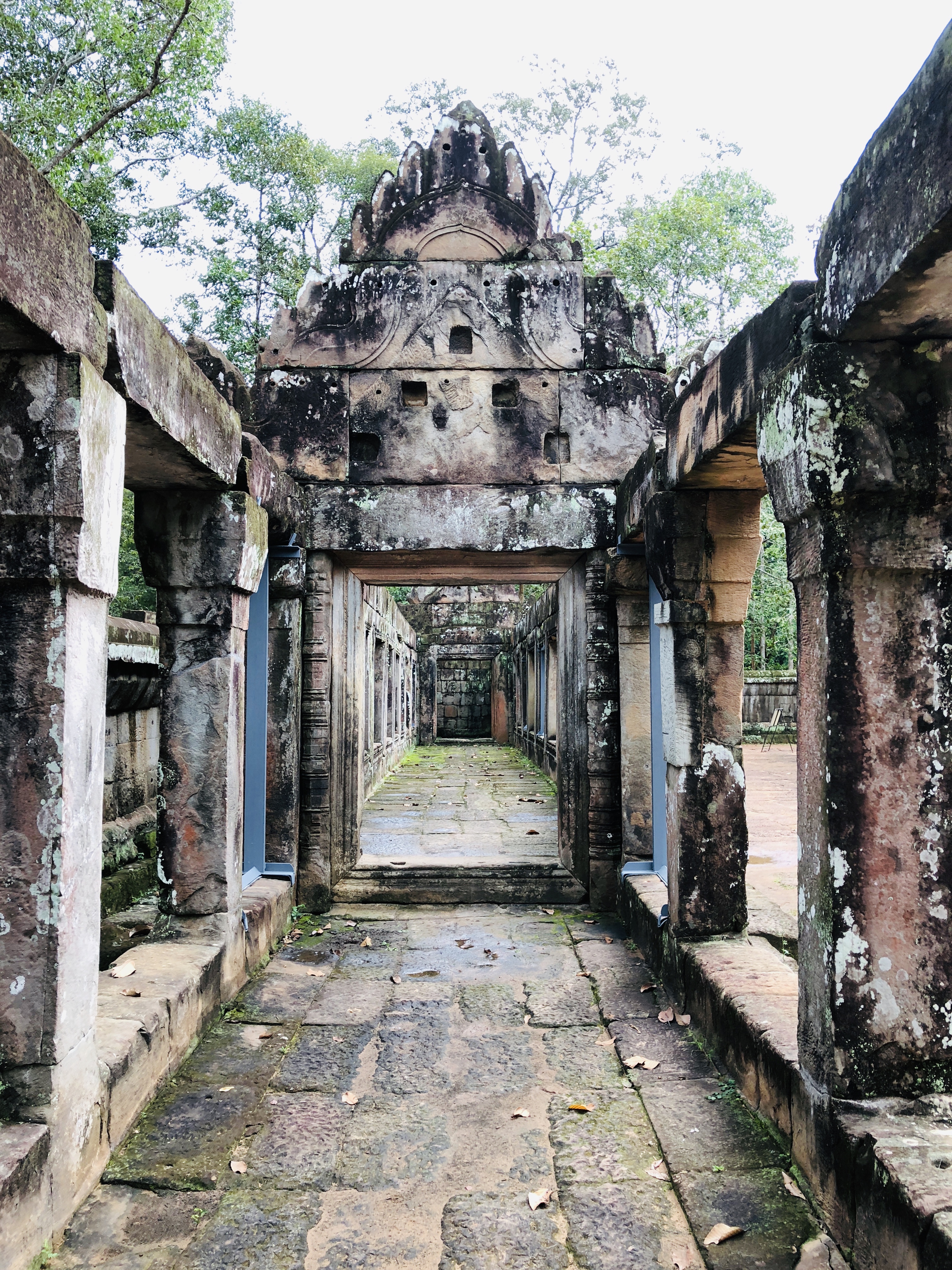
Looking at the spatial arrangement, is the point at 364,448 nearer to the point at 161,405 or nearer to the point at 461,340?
the point at 461,340

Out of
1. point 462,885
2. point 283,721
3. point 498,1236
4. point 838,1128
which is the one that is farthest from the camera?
point 462,885

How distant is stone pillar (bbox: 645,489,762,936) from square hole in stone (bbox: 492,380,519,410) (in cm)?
224

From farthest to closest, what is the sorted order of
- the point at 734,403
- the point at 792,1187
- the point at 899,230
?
the point at 734,403 < the point at 792,1187 < the point at 899,230

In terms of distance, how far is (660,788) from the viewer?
17.5 feet

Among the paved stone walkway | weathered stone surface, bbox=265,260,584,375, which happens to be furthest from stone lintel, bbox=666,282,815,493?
the paved stone walkway

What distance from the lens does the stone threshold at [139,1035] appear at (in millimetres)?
2227

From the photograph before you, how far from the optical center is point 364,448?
615 centimetres

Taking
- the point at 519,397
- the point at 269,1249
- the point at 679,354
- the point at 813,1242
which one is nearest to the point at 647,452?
the point at 519,397

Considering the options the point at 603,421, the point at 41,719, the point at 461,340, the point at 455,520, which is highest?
the point at 461,340

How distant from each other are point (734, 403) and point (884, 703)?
1.20 m

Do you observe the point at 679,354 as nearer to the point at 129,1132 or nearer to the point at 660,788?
the point at 660,788

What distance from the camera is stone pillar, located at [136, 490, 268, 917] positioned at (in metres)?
4.12

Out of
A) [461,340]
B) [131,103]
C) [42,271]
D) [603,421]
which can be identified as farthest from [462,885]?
[131,103]

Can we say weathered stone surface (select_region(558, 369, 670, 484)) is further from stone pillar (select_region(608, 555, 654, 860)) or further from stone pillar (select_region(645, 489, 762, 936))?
stone pillar (select_region(645, 489, 762, 936))
